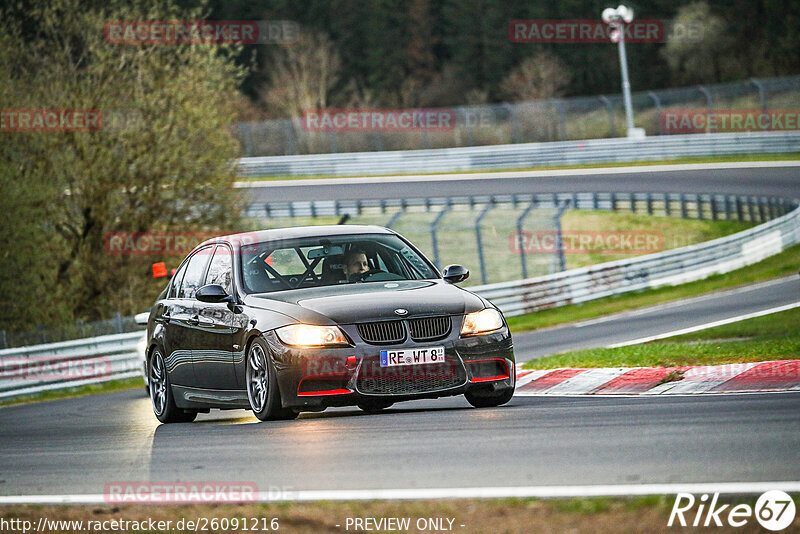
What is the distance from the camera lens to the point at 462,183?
49.8m

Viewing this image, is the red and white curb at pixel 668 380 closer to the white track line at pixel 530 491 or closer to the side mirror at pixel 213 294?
the side mirror at pixel 213 294

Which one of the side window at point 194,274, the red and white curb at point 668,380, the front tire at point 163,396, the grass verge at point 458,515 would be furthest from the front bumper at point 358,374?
the grass verge at point 458,515

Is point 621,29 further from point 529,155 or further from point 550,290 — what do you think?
point 550,290

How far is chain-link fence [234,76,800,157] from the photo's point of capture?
5544 centimetres

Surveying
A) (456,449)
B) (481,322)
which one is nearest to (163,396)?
(481,322)

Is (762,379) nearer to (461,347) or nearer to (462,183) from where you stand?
(461,347)

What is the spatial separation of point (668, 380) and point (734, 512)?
6277 millimetres

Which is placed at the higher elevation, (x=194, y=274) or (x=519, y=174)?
(x=194, y=274)

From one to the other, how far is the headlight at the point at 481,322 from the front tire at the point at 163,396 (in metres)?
3.26

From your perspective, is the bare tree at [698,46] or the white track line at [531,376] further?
the bare tree at [698,46]

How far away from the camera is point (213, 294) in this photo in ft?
34.6

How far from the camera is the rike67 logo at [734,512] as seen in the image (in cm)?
518

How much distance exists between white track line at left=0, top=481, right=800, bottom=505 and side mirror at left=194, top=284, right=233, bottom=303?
13.0 ft

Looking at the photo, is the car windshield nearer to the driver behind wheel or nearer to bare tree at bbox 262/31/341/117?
the driver behind wheel
